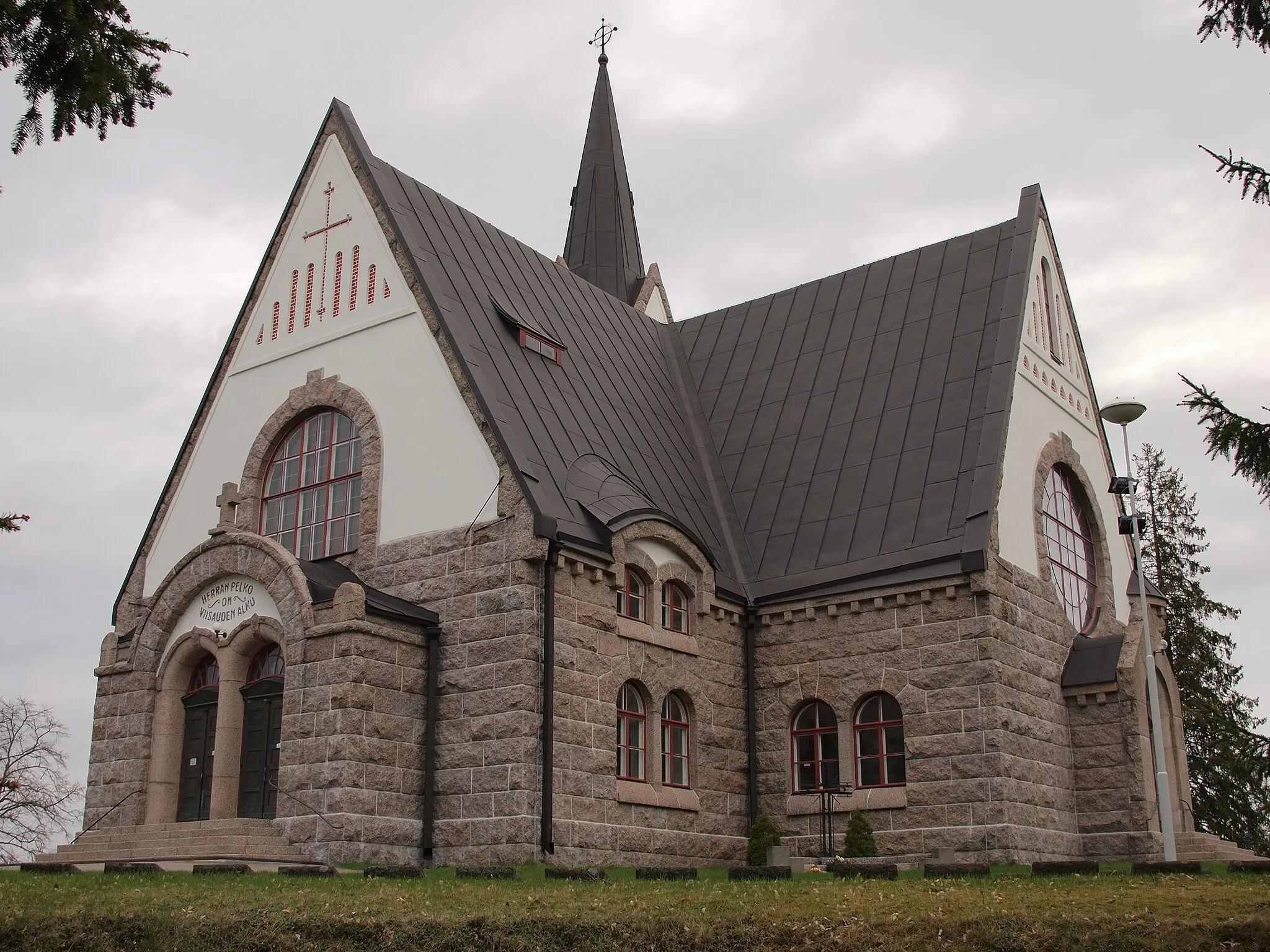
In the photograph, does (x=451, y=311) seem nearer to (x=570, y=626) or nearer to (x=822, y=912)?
(x=570, y=626)

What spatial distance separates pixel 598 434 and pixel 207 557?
6.40 meters

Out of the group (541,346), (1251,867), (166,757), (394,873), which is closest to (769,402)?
(541,346)

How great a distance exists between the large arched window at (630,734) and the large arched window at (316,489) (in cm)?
490

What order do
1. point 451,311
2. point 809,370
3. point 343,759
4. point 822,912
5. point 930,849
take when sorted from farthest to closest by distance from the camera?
point 809,370 → point 451,311 → point 930,849 → point 343,759 → point 822,912

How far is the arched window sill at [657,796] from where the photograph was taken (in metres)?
19.9

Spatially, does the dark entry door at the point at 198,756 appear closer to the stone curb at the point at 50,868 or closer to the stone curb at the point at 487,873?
the stone curb at the point at 50,868

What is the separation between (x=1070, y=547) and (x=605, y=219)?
16.8 m

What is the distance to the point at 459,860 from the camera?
1869 centimetres

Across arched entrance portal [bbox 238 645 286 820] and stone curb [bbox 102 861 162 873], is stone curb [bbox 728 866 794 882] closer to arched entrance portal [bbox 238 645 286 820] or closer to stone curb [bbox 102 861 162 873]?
stone curb [bbox 102 861 162 873]

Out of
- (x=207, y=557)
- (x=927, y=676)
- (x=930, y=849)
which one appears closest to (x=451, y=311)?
(x=207, y=557)

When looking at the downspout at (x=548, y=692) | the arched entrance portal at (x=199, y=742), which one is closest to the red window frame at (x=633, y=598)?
the downspout at (x=548, y=692)

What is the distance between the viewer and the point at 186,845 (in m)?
18.6

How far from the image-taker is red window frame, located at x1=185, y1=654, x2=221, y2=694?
21.8 meters

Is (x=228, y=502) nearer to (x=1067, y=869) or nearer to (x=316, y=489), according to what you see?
(x=316, y=489)
